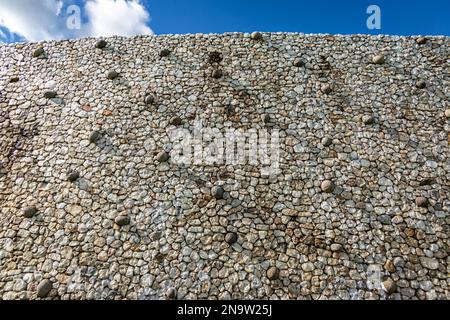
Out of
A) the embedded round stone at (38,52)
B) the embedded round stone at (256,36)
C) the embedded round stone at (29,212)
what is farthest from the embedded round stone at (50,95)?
the embedded round stone at (256,36)

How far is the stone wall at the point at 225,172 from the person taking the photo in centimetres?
664

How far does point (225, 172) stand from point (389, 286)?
444cm

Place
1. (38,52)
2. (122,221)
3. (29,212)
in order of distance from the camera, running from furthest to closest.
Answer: (38,52), (29,212), (122,221)

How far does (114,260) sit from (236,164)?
3.79 metres

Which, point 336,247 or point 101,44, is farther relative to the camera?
point 101,44

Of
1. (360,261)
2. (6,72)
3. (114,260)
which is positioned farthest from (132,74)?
(360,261)

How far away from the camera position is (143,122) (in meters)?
9.48

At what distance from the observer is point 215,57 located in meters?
11.1

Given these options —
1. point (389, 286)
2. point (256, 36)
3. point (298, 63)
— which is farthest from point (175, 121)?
point (389, 286)

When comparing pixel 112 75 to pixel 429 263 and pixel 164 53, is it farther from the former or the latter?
pixel 429 263

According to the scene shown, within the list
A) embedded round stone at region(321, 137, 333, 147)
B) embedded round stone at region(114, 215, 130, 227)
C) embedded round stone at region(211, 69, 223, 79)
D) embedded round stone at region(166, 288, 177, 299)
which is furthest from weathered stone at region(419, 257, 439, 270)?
embedded round stone at region(211, 69, 223, 79)

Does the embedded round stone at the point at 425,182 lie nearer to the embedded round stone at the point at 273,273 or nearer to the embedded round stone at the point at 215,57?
the embedded round stone at the point at 273,273

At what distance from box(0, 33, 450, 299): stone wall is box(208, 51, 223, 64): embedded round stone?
0.09 meters
